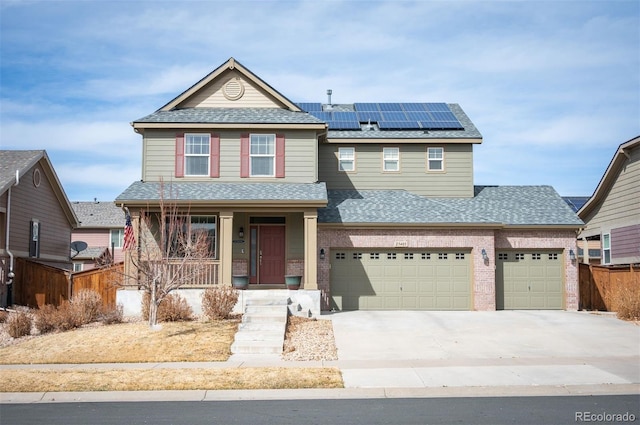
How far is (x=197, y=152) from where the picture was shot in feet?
77.7

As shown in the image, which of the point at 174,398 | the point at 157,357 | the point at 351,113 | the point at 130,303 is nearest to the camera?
the point at 174,398

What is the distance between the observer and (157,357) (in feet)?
48.8

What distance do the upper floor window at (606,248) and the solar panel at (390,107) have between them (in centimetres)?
1055

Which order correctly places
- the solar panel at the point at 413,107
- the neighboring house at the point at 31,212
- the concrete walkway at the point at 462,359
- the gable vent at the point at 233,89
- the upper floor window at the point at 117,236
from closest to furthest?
the concrete walkway at the point at 462,359 → the gable vent at the point at 233,89 → the neighboring house at the point at 31,212 → the solar panel at the point at 413,107 → the upper floor window at the point at 117,236

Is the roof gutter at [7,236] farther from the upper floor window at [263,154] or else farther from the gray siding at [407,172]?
the gray siding at [407,172]

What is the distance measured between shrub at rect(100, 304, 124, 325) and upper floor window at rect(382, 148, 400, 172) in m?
12.1

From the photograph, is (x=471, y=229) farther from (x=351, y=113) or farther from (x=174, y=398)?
(x=174, y=398)

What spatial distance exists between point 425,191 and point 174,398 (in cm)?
1702

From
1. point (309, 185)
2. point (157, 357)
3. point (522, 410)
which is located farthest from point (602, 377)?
point (309, 185)

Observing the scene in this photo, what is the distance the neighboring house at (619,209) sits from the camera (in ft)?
83.8

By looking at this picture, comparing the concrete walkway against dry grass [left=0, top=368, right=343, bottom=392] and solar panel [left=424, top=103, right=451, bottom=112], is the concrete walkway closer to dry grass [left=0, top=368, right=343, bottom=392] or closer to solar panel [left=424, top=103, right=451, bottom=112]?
dry grass [left=0, top=368, right=343, bottom=392]

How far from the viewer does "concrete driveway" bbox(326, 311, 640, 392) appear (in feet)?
41.3

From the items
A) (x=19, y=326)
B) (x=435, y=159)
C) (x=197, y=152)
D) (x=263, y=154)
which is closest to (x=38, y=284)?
(x=19, y=326)

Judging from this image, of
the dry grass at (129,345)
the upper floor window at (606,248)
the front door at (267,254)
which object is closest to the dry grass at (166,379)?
the dry grass at (129,345)
